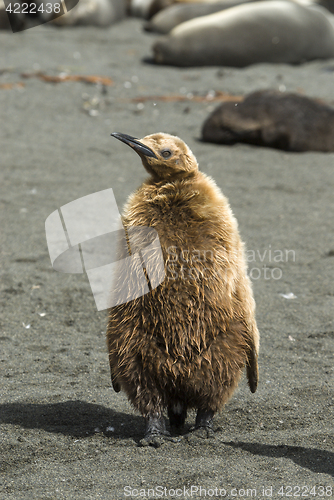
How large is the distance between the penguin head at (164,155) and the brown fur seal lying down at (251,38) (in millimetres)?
8769

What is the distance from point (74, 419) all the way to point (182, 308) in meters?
0.90

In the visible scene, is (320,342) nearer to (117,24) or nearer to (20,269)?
(20,269)

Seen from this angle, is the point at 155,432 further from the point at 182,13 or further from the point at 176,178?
the point at 182,13

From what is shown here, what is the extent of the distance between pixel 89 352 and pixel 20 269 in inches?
54.3

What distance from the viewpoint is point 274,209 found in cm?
643

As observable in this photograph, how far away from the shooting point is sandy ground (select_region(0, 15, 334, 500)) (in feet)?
8.81

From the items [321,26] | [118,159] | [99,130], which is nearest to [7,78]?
[99,130]

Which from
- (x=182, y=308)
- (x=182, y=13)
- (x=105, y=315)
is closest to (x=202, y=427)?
(x=182, y=308)

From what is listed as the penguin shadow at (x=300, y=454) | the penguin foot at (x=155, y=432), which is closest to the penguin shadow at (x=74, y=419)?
the penguin foot at (x=155, y=432)

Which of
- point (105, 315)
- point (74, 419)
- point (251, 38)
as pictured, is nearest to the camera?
point (74, 419)

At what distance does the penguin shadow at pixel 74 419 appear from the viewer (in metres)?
3.08

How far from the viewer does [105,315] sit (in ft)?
14.5

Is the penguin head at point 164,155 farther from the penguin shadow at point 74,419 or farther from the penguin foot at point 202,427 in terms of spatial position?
the penguin shadow at point 74,419

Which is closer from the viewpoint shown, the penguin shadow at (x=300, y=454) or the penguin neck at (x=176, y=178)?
the penguin shadow at (x=300, y=454)
